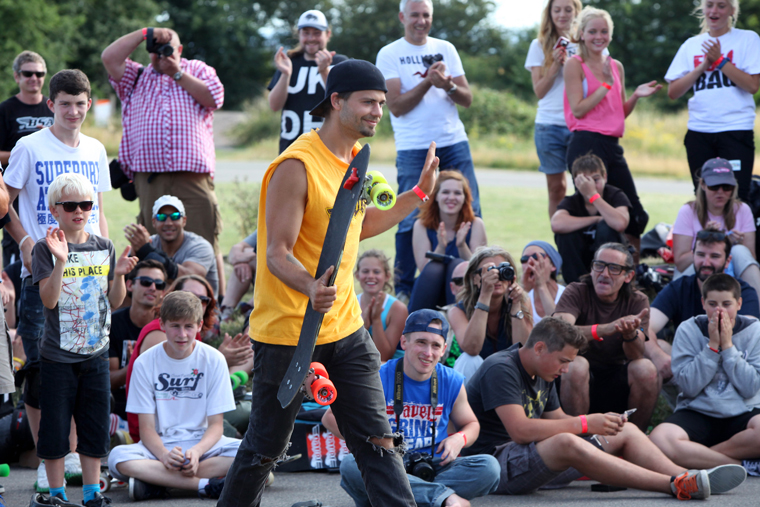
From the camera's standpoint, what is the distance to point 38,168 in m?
4.79

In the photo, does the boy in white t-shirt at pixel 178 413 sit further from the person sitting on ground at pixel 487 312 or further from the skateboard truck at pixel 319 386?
the skateboard truck at pixel 319 386

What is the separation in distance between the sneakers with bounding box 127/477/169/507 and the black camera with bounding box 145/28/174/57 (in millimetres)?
3421

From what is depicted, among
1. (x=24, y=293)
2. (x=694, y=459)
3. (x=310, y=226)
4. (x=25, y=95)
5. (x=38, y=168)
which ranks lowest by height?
(x=694, y=459)

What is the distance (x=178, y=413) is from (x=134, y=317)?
123 cm

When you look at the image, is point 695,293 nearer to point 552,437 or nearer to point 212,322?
point 552,437

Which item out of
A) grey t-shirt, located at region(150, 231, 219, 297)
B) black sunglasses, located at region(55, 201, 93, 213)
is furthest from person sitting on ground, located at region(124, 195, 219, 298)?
black sunglasses, located at region(55, 201, 93, 213)

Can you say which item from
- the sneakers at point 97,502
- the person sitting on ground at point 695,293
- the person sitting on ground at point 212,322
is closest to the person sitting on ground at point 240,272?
the person sitting on ground at point 212,322

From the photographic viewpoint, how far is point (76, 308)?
13.5 ft

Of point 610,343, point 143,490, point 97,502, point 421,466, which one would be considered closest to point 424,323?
point 421,466

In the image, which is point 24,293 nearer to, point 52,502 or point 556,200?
point 52,502

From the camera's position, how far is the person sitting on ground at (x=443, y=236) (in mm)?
6180

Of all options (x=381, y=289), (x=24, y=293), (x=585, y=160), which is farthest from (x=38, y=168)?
(x=585, y=160)

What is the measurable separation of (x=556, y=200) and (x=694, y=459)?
10.8 ft

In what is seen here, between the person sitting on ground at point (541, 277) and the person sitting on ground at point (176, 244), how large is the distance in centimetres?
250
